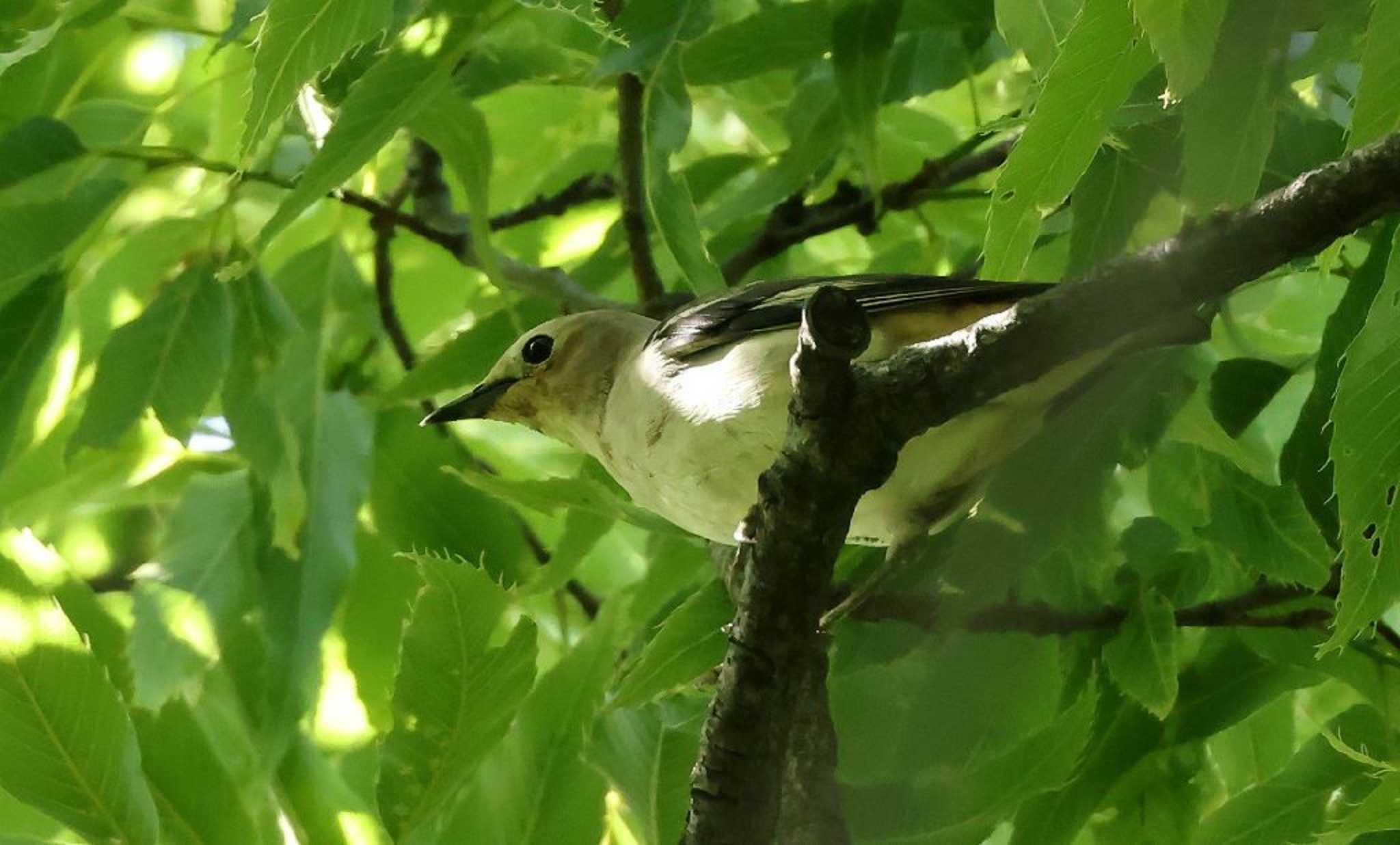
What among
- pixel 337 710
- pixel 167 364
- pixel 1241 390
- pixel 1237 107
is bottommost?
pixel 337 710

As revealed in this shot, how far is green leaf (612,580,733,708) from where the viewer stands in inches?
83.8

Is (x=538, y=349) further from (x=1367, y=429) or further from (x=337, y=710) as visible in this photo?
(x=1367, y=429)

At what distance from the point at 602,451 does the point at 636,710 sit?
0.80 metres

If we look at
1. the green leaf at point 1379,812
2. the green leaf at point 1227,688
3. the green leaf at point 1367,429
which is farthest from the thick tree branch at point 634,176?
the green leaf at point 1379,812

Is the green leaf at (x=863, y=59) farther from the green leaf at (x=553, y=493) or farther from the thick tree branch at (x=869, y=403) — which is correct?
the thick tree branch at (x=869, y=403)

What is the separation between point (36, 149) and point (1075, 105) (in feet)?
5.71

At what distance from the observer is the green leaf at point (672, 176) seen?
2137 millimetres

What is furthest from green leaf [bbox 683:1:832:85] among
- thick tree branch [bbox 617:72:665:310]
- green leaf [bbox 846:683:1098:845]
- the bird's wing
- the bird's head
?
green leaf [bbox 846:683:1098:845]

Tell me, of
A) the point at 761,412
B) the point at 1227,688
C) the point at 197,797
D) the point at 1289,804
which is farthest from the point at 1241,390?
the point at 197,797

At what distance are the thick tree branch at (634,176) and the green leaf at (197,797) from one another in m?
1.11

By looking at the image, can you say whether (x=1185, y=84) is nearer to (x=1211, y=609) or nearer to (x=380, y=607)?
(x=1211, y=609)

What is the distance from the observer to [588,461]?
9.87ft

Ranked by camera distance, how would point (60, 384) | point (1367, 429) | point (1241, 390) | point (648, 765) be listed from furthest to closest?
point (60, 384) < point (1241, 390) < point (648, 765) < point (1367, 429)

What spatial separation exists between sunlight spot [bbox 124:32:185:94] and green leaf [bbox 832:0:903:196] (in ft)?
4.99
